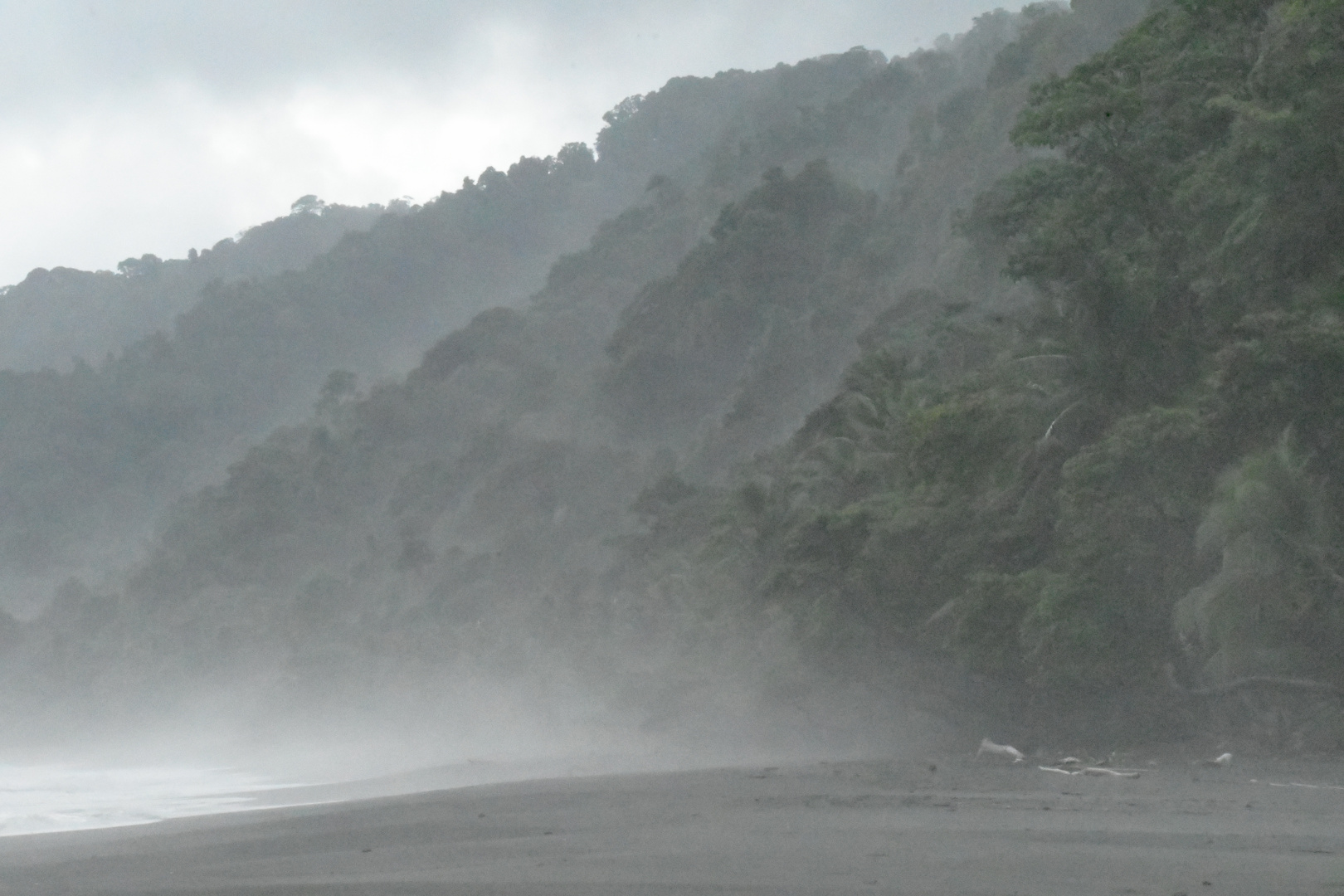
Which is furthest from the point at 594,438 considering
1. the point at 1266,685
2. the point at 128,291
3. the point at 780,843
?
the point at 128,291

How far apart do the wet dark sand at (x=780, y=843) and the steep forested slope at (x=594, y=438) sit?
11.9 metres

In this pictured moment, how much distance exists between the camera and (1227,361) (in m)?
13.0

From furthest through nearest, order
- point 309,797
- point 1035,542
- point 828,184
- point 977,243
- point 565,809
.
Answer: point 828,184
point 977,243
point 309,797
point 1035,542
point 565,809

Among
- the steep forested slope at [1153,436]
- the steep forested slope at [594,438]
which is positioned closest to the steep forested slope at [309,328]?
the steep forested slope at [594,438]

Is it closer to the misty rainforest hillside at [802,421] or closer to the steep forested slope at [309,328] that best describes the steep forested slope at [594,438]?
the misty rainforest hillside at [802,421]

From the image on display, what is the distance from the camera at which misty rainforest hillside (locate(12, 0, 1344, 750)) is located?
546 inches

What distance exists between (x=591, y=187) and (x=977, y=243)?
75.1 meters

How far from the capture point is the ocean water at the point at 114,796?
643 inches

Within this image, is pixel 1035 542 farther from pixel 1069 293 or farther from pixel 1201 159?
pixel 1201 159

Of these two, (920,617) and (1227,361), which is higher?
(1227,361)

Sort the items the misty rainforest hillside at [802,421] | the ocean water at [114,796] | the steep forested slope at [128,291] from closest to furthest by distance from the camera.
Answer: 1. the misty rainforest hillside at [802,421]
2. the ocean water at [114,796]
3. the steep forested slope at [128,291]

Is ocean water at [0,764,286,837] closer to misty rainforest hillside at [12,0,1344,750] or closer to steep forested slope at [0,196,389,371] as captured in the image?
misty rainforest hillside at [12,0,1344,750]

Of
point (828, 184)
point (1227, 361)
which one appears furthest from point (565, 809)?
point (828, 184)

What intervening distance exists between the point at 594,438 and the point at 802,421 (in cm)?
1597
